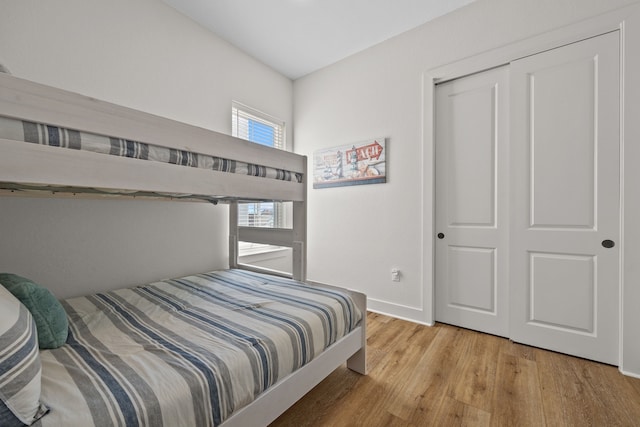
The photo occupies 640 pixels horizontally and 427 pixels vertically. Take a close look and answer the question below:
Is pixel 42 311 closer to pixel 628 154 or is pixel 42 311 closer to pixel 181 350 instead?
pixel 181 350

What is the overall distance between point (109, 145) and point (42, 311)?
25.8 inches

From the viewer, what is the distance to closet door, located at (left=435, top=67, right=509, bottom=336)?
2.03 meters

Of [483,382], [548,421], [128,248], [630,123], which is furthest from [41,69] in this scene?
[630,123]

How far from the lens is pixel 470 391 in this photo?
4.64ft

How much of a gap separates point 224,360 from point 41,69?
2.03m

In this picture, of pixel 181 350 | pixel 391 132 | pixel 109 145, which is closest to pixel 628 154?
pixel 391 132

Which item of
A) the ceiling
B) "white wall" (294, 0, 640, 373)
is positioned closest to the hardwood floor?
"white wall" (294, 0, 640, 373)

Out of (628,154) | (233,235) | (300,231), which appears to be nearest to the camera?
(628,154)

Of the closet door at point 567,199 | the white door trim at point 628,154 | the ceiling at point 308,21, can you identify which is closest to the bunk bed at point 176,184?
the closet door at point 567,199

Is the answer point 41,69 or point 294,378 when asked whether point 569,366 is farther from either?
point 41,69

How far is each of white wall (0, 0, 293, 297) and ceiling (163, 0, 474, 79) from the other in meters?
0.18

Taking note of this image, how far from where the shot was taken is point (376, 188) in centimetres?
259

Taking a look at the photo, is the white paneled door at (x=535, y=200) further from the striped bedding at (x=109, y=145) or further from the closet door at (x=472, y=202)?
the striped bedding at (x=109, y=145)

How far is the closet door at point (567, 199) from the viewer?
165cm
